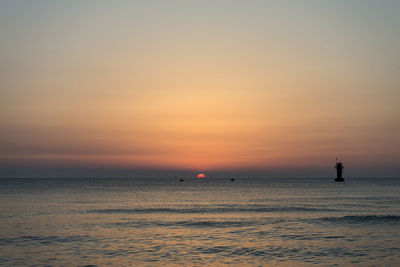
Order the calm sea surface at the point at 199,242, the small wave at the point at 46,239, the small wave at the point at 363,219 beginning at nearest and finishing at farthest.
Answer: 1. the calm sea surface at the point at 199,242
2. the small wave at the point at 46,239
3. the small wave at the point at 363,219

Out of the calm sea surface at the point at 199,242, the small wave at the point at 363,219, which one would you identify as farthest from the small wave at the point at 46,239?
the small wave at the point at 363,219

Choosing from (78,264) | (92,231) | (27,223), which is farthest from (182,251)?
(27,223)

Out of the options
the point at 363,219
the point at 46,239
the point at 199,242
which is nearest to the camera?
the point at 199,242

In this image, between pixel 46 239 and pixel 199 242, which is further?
pixel 46 239

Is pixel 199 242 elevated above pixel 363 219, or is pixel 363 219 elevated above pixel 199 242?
pixel 199 242

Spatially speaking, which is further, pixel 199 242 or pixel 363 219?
pixel 363 219

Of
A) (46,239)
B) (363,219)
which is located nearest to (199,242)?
(46,239)

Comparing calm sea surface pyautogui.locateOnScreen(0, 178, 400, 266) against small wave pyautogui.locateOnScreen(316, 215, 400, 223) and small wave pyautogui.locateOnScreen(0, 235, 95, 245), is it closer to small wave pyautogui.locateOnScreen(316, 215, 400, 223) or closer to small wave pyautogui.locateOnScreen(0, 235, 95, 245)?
small wave pyautogui.locateOnScreen(0, 235, 95, 245)

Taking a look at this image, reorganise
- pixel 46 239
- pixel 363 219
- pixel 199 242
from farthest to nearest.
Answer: pixel 363 219, pixel 46 239, pixel 199 242

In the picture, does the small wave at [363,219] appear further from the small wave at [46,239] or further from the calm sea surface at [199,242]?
the small wave at [46,239]

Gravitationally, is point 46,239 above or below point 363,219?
above

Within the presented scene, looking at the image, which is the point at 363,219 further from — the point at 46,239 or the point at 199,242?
the point at 46,239

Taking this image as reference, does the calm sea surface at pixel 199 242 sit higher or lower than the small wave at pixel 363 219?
higher

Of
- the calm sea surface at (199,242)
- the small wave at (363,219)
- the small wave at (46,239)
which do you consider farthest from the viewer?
the small wave at (363,219)
